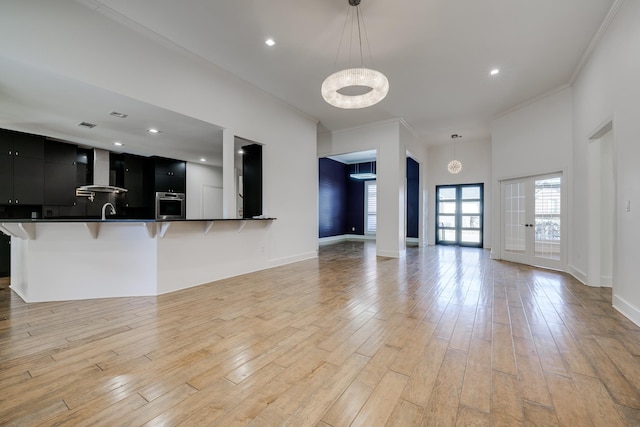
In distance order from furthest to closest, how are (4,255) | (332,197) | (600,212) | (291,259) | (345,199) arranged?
(345,199) → (332,197) → (291,259) → (4,255) → (600,212)

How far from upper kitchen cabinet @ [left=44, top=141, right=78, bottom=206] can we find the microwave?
1638mm

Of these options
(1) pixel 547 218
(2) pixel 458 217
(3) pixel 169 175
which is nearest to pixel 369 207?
(2) pixel 458 217

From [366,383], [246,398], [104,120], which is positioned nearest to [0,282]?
[104,120]

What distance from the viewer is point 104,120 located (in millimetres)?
4254

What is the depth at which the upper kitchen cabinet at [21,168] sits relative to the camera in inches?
181

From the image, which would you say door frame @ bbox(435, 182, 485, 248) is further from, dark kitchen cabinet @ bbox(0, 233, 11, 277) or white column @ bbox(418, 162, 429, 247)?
dark kitchen cabinet @ bbox(0, 233, 11, 277)

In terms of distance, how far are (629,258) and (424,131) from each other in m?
5.82

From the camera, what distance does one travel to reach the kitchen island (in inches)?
126

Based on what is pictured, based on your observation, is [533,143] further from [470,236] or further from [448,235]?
[448,235]

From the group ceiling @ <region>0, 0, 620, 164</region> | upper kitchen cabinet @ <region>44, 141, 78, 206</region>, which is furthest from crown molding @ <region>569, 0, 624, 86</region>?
upper kitchen cabinet @ <region>44, 141, 78, 206</region>

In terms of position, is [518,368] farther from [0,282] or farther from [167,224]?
[0,282]

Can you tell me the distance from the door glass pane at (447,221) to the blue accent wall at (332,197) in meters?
3.84

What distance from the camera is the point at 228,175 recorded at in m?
4.54

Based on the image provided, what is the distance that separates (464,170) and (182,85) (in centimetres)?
879
